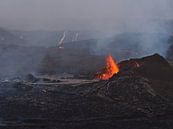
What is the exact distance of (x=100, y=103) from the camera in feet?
113

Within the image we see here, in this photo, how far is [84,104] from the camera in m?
34.3

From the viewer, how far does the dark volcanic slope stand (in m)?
29.3

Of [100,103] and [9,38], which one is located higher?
[9,38]

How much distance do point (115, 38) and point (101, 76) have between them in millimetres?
60266

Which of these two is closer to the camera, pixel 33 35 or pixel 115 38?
pixel 115 38

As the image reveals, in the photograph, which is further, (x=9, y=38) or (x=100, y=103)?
(x=9, y=38)

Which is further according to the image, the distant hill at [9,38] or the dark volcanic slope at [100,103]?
the distant hill at [9,38]

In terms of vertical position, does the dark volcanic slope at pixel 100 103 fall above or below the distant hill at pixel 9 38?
below

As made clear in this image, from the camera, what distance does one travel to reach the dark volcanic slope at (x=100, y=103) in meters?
29.3

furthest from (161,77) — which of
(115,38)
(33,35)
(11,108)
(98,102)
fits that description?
(33,35)

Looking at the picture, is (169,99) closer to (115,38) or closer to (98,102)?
(98,102)

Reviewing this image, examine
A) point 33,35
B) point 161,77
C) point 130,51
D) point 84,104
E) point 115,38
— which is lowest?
point 84,104

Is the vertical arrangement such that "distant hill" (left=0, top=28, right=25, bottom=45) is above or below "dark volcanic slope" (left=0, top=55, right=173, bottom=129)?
above

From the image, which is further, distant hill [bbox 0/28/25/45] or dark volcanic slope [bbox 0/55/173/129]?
distant hill [bbox 0/28/25/45]
